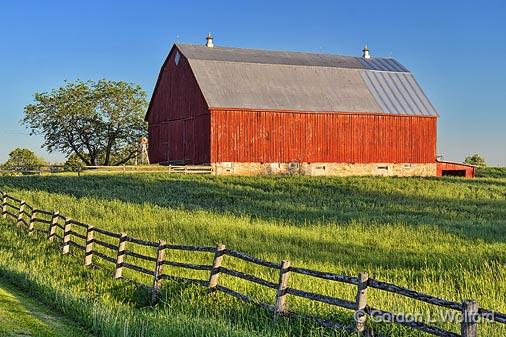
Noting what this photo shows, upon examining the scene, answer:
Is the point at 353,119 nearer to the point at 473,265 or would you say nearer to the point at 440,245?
the point at 440,245

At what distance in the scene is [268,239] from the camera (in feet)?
62.2

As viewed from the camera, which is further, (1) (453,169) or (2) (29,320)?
(1) (453,169)

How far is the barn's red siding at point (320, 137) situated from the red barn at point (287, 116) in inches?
2.7

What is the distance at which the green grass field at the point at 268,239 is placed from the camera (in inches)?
391

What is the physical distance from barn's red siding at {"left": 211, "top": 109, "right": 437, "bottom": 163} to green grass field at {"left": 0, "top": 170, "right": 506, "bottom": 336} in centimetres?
374

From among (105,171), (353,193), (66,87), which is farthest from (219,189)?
(66,87)

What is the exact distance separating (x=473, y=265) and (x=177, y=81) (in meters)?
36.1

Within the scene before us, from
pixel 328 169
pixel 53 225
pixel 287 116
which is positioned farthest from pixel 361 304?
pixel 328 169

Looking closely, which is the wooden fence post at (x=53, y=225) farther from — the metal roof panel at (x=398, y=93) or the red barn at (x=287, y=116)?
the metal roof panel at (x=398, y=93)

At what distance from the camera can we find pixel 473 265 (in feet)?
49.5

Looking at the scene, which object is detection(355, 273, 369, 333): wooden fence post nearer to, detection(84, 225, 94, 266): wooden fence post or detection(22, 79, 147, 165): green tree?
detection(84, 225, 94, 266): wooden fence post

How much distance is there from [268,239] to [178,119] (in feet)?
99.4

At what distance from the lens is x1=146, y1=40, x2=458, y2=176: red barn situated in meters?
44.1

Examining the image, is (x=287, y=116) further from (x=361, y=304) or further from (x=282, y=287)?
(x=361, y=304)
